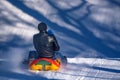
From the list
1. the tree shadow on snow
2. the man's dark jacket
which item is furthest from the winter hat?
the tree shadow on snow

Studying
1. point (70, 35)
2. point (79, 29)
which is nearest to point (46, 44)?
point (70, 35)

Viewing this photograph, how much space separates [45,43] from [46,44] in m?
0.04

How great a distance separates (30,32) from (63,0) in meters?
2.71

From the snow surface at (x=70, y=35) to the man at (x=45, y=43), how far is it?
19.6 inches

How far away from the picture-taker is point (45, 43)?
26.0 ft

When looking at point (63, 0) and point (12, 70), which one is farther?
point (63, 0)

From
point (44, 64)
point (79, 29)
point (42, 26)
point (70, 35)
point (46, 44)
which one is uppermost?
point (79, 29)

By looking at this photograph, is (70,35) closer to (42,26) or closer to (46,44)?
(46,44)

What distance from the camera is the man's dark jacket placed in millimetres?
7906

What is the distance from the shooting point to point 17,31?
1159 centimetres

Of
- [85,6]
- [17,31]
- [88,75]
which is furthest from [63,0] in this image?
[88,75]

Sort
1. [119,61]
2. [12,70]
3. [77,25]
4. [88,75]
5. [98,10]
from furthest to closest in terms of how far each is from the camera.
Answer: [98,10]
[77,25]
[119,61]
[12,70]
[88,75]

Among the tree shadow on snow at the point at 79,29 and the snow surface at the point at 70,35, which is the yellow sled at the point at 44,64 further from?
the tree shadow on snow at the point at 79,29

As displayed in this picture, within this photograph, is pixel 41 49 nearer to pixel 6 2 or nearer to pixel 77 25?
pixel 77 25
